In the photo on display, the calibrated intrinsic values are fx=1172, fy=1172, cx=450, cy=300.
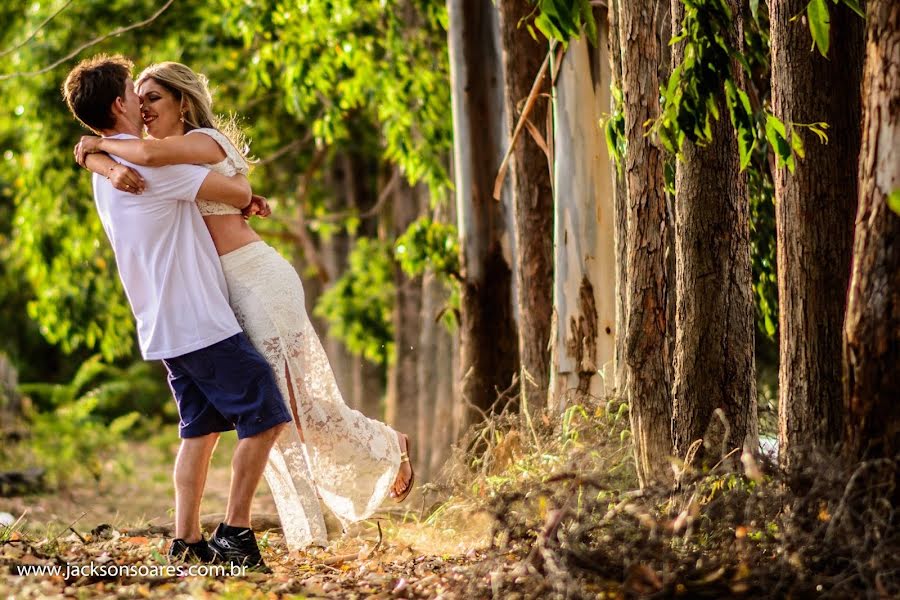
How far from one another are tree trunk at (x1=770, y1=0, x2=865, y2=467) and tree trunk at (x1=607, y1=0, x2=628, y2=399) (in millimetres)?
1153

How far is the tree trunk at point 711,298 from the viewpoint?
4.46 meters

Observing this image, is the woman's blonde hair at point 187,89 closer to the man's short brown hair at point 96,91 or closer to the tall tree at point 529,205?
the man's short brown hair at point 96,91

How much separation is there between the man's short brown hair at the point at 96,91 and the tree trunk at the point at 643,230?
204 cm

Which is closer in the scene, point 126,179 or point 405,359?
point 126,179

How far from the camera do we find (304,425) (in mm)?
5020

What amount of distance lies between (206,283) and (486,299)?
338 centimetres

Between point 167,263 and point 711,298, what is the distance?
2.10 m

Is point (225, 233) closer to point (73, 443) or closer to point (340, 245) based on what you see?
point (73, 443)

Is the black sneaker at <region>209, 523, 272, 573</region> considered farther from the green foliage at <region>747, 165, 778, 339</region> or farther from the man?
the green foliage at <region>747, 165, 778, 339</region>

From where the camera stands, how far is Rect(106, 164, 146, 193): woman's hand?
14.7 ft

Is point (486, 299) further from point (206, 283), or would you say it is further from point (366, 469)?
point (206, 283)

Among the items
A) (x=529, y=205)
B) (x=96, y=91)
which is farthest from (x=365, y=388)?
(x=96, y=91)

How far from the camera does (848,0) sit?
12.6 feet

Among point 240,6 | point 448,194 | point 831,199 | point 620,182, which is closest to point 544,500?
point 831,199
